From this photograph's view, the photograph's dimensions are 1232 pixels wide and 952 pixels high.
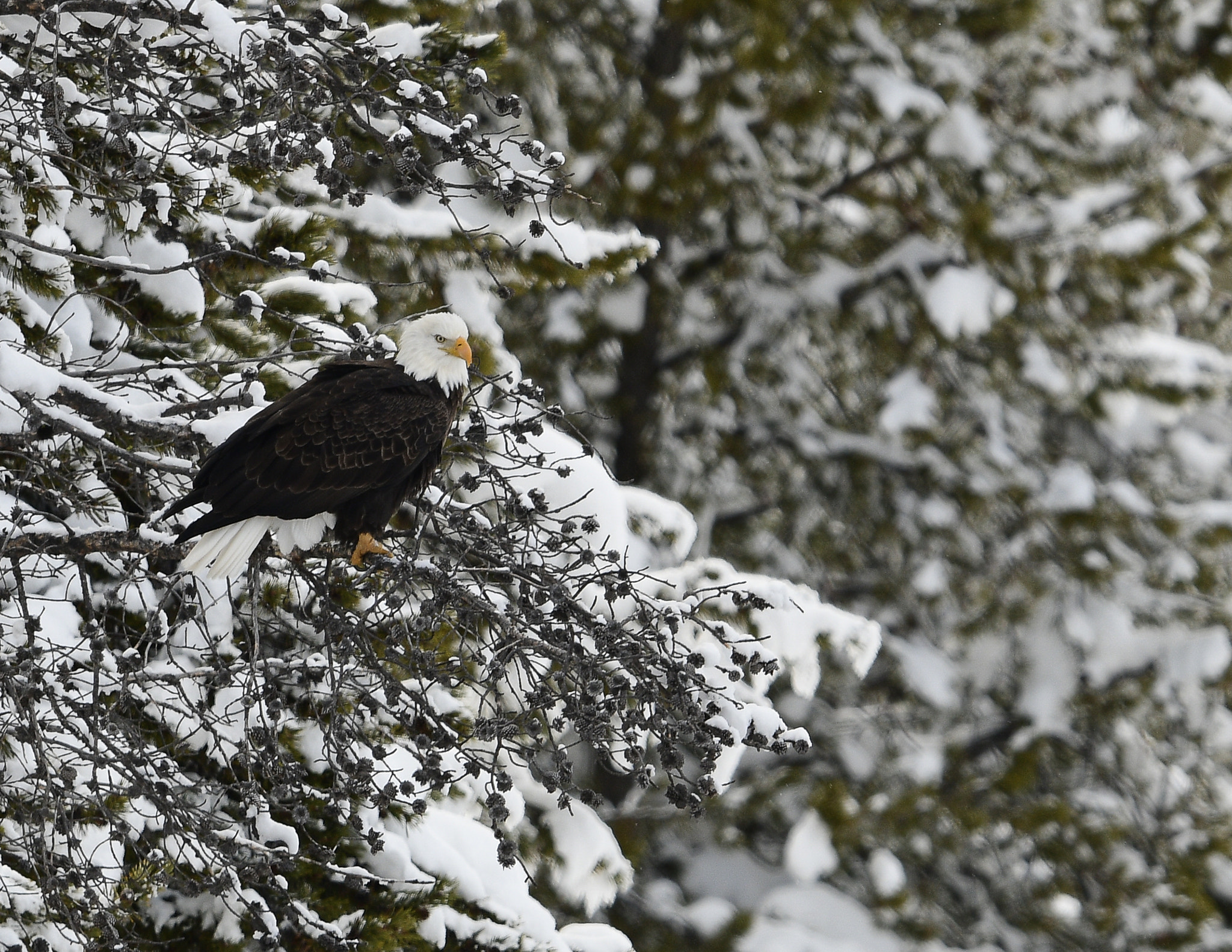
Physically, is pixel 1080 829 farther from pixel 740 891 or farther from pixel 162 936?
pixel 162 936

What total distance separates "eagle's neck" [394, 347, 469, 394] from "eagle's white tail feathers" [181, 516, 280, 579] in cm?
81

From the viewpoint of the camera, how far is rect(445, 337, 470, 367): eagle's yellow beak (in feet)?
14.2

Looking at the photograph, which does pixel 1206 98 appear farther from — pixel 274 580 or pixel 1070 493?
pixel 274 580

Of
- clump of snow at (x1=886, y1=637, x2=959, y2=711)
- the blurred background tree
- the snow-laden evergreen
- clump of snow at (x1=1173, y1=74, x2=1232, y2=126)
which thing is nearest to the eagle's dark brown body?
the snow-laden evergreen

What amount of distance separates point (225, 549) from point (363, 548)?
0.54 metres

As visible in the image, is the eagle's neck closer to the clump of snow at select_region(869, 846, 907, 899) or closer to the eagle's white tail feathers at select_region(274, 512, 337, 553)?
the eagle's white tail feathers at select_region(274, 512, 337, 553)

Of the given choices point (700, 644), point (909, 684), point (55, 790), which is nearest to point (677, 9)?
point (909, 684)

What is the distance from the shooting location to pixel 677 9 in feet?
31.4

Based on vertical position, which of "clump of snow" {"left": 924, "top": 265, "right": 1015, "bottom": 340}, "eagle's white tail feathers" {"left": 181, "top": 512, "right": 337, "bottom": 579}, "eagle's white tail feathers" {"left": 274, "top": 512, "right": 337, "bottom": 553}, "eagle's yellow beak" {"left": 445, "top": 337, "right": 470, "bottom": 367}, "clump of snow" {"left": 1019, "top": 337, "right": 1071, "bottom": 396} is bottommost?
"clump of snow" {"left": 1019, "top": 337, "right": 1071, "bottom": 396}

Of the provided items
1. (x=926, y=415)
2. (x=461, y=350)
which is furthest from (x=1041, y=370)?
(x=461, y=350)

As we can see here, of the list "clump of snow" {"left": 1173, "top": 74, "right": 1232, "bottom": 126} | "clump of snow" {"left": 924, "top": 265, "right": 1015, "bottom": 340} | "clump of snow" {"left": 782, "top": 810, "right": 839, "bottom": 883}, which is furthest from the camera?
"clump of snow" {"left": 1173, "top": 74, "right": 1232, "bottom": 126}

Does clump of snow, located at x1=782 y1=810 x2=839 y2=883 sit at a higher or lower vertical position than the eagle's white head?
lower

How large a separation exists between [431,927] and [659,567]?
450cm

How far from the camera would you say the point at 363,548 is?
13.6 feet
